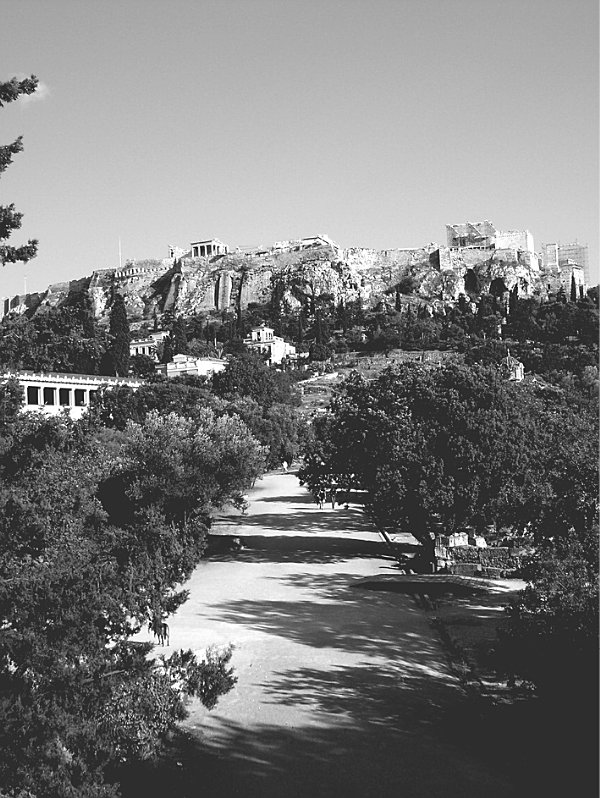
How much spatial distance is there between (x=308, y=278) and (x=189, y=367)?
54732 mm

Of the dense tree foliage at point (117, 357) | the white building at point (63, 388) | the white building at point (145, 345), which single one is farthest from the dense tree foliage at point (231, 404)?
the white building at point (145, 345)

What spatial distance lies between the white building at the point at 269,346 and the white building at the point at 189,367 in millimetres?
14426

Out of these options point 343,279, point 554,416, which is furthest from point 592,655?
point 343,279

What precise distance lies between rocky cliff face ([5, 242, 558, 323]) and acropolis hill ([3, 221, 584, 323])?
166 mm

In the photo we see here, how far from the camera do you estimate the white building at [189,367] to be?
8812cm

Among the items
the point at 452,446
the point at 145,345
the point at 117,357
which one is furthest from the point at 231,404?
the point at 145,345

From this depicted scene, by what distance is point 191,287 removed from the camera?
14712 centimetres

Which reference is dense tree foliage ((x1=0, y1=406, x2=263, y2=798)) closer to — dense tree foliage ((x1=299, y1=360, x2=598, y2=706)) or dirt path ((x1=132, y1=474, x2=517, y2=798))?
dirt path ((x1=132, y1=474, x2=517, y2=798))

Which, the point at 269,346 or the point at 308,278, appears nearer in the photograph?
the point at 269,346

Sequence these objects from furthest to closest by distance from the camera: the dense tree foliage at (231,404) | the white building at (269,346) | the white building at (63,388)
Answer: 1. the white building at (269,346)
2. the white building at (63,388)
3. the dense tree foliage at (231,404)

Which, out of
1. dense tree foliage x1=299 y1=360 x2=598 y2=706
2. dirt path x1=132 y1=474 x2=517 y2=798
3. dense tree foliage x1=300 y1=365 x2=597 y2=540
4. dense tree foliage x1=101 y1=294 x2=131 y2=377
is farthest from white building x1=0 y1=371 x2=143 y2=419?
dirt path x1=132 y1=474 x2=517 y2=798

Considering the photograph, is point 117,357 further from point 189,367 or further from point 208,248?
point 208,248

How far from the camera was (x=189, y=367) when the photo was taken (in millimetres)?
88312

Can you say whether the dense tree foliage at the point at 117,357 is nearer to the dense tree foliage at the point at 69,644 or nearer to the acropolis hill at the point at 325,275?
the acropolis hill at the point at 325,275
